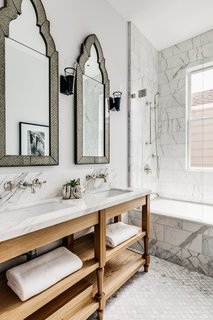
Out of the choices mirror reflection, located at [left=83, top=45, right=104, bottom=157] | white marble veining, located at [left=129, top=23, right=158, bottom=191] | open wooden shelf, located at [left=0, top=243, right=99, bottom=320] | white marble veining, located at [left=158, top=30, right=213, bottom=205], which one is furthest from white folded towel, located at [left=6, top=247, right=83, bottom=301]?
white marble veining, located at [left=158, top=30, right=213, bottom=205]

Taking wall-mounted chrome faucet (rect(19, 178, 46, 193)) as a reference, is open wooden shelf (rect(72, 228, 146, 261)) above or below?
below

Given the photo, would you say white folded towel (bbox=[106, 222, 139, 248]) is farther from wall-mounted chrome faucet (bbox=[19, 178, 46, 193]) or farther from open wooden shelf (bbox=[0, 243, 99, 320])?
wall-mounted chrome faucet (bbox=[19, 178, 46, 193])

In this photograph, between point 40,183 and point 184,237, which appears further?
point 184,237

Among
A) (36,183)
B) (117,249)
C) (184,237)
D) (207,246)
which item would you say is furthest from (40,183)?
A: (207,246)

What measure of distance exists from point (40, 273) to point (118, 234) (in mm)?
769

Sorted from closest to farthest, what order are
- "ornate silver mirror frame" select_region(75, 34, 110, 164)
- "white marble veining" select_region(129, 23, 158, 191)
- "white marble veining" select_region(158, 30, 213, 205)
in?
"ornate silver mirror frame" select_region(75, 34, 110, 164), "white marble veining" select_region(129, 23, 158, 191), "white marble veining" select_region(158, 30, 213, 205)

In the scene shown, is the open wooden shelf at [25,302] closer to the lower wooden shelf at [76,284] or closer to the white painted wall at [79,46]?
the lower wooden shelf at [76,284]

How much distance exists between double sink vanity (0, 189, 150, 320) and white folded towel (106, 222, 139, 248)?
44 mm

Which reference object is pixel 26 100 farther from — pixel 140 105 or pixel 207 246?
pixel 207 246

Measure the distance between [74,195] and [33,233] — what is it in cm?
63

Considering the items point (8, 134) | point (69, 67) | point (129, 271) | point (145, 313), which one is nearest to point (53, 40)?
point (69, 67)

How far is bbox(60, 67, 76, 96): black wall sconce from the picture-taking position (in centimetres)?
173

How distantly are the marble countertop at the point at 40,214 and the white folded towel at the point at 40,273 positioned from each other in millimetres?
298

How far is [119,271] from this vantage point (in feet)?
5.90
